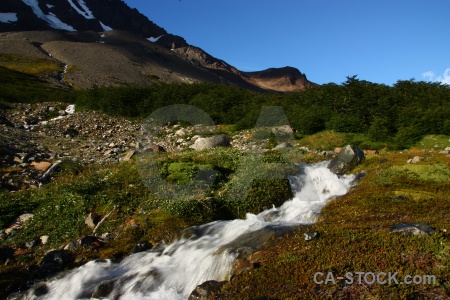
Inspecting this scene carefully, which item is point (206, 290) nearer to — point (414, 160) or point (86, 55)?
point (414, 160)

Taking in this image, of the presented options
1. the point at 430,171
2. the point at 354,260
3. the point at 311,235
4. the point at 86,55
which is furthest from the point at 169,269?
the point at 86,55

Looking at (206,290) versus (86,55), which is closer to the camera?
(206,290)

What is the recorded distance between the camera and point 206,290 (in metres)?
7.33

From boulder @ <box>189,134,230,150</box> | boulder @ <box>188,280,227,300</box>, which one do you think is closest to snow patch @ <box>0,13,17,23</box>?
boulder @ <box>189,134,230,150</box>

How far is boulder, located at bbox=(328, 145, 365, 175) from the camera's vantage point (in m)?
16.7

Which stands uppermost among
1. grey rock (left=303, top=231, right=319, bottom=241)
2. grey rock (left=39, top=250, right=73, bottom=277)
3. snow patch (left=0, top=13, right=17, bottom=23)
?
snow patch (left=0, top=13, right=17, bottom=23)

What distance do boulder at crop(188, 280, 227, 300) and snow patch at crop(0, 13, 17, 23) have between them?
19854 cm

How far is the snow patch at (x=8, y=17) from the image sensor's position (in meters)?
168

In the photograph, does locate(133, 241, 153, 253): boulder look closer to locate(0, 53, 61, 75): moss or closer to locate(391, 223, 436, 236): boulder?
locate(391, 223, 436, 236): boulder

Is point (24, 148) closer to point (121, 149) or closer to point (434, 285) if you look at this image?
point (121, 149)

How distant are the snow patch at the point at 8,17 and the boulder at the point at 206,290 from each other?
198544mm

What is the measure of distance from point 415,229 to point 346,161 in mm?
9436

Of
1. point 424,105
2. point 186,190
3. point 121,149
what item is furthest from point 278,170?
point 424,105

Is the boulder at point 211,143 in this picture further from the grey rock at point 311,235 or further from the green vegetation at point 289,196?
the grey rock at point 311,235
